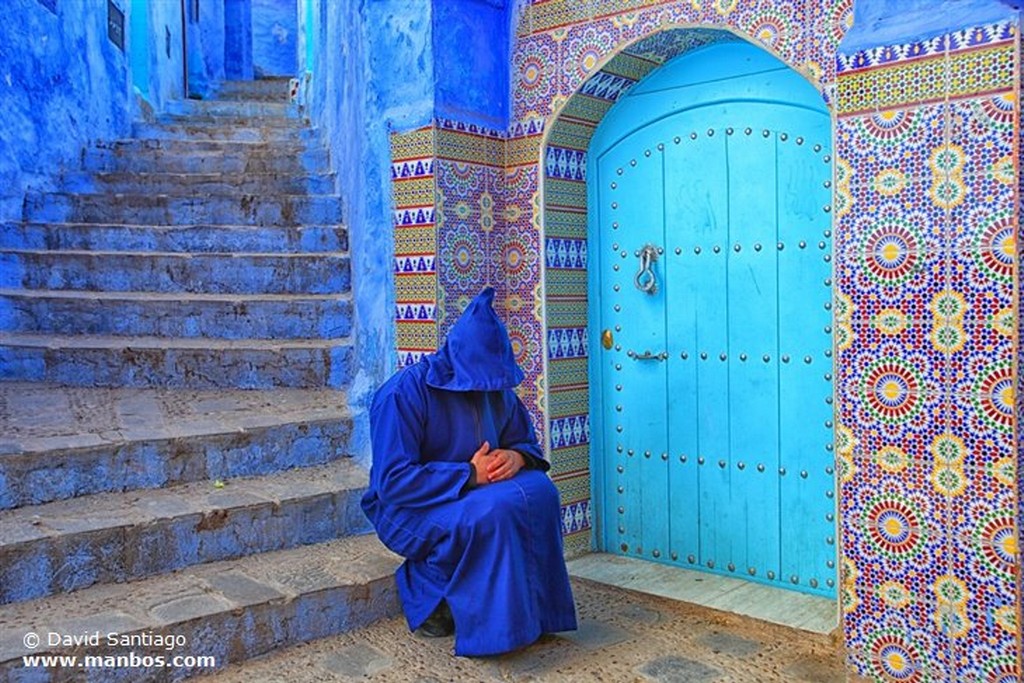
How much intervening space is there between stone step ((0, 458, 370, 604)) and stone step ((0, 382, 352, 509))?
0.06 metres

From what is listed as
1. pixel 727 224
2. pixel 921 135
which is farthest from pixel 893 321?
pixel 727 224

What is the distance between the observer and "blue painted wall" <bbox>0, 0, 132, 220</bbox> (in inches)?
218

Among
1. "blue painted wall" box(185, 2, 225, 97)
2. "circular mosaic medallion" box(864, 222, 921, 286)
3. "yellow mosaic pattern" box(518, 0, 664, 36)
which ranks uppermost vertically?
"blue painted wall" box(185, 2, 225, 97)

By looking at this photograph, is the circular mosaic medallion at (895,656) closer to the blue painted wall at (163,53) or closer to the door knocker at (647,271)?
the door knocker at (647,271)

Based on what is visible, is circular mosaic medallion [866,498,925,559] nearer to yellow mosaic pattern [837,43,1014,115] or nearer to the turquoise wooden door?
the turquoise wooden door

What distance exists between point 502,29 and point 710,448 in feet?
6.85

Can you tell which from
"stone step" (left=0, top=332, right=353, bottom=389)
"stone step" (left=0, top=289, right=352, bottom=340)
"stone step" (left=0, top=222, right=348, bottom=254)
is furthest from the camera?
"stone step" (left=0, top=222, right=348, bottom=254)

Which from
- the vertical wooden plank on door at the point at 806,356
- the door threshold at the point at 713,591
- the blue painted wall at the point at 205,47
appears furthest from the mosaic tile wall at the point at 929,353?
the blue painted wall at the point at 205,47

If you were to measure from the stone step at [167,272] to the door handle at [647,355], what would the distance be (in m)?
2.00

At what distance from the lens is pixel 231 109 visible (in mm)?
9484

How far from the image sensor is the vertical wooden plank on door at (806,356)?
3.44m

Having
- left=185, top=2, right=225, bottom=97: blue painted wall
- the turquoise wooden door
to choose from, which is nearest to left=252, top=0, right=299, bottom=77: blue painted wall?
left=185, top=2, right=225, bottom=97: blue painted wall

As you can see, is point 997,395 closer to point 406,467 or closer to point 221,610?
point 406,467

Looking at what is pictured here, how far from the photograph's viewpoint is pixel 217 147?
7.14 metres
